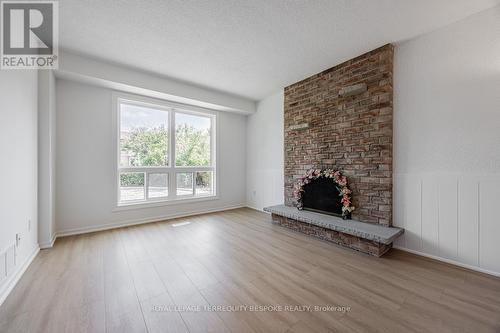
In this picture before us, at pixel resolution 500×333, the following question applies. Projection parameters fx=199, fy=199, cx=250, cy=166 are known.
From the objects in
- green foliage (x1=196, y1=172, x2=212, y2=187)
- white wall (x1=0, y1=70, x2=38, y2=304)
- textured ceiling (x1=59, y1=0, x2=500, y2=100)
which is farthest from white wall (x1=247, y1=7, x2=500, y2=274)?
white wall (x1=0, y1=70, x2=38, y2=304)

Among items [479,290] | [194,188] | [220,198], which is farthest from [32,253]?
[479,290]

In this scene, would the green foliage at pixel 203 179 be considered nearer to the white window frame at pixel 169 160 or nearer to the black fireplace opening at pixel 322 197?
the white window frame at pixel 169 160

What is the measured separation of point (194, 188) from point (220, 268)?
2.90 m

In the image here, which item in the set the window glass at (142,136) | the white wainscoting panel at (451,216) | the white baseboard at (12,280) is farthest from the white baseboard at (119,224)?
the white wainscoting panel at (451,216)

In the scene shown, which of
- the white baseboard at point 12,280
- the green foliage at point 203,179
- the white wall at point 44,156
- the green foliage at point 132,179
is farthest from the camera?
the green foliage at point 203,179

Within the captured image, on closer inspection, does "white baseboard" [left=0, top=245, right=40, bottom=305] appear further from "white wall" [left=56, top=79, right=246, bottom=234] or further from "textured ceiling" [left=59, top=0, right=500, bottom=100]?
"textured ceiling" [left=59, top=0, right=500, bottom=100]

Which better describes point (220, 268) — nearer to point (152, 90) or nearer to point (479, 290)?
point (479, 290)

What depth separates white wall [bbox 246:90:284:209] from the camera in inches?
189

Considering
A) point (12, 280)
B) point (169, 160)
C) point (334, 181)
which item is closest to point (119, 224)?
point (169, 160)

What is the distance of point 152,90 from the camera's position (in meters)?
3.77

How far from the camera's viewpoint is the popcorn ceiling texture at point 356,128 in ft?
9.54

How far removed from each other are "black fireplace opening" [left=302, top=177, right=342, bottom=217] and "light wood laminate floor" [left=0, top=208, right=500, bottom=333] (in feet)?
2.23

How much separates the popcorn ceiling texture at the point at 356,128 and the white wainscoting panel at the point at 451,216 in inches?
9.5

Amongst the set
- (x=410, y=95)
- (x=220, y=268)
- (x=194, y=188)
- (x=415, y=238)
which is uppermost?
(x=410, y=95)
